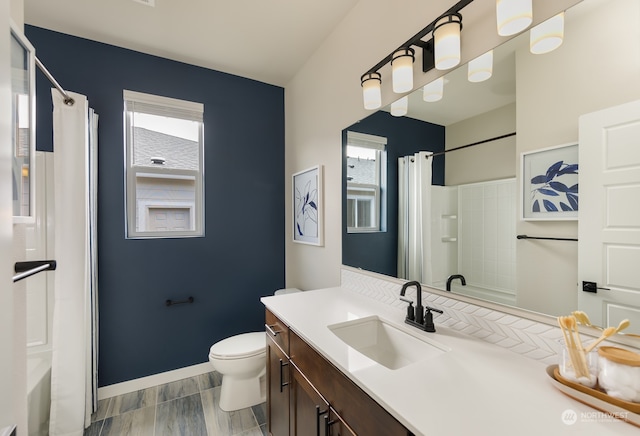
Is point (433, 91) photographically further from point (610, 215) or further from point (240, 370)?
point (240, 370)

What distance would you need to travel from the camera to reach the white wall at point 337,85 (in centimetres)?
113

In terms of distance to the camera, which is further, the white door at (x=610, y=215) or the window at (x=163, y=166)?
the window at (x=163, y=166)

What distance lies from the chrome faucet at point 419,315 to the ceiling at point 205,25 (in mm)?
1748

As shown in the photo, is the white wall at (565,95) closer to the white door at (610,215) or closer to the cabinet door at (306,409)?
the white door at (610,215)

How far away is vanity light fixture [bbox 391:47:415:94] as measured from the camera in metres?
1.31

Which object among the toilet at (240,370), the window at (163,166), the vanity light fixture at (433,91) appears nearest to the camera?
the vanity light fixture at (433,91)

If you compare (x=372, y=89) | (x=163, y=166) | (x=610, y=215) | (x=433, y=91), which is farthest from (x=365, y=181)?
(x=163, y=166)

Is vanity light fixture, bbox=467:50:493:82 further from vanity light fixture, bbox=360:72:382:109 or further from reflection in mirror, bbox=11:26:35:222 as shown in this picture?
reflection in mirror, bbox=11:26:35:222

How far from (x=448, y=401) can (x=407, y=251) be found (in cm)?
85

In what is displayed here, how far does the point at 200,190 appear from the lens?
8.15 feet

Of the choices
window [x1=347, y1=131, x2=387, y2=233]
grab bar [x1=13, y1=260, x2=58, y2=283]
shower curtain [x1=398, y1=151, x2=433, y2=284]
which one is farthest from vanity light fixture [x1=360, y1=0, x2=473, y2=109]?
grab bar [x1=13, y1=260, x2=58, y2=283]

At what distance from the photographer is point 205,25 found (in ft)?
6.39

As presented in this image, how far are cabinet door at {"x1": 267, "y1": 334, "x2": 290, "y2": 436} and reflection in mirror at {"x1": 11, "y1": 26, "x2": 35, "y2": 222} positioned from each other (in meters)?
1.16

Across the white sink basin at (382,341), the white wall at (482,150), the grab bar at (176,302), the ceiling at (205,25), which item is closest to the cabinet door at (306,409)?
the white sink basin at (382,341)
